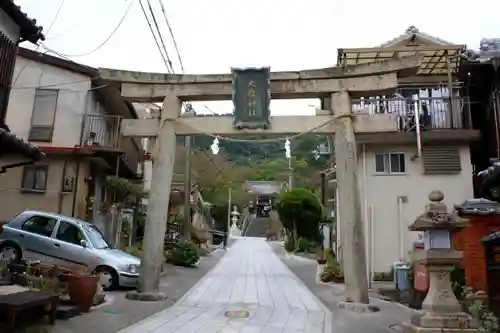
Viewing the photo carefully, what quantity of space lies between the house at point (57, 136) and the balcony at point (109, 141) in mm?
35

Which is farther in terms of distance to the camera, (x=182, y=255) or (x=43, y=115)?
(x=182, y=255)

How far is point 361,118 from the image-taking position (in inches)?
412

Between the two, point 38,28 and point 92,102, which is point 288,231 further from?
point 38,28

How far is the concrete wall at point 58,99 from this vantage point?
14891 mm

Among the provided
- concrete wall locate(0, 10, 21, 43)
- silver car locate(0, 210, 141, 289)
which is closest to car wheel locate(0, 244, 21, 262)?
silver car locate(0, 210, 141, 289)

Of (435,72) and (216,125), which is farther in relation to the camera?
(435,72)

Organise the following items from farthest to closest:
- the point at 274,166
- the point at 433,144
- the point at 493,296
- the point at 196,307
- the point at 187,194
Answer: the point at 274,166 → the point at 187,194 → the point at 433,144 → the point at 196,307 → the point at 493,296

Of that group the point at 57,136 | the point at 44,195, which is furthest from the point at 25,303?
the point at 57,136

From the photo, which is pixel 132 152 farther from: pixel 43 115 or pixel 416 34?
pixel 416 34

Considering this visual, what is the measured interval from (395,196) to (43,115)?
1218cm

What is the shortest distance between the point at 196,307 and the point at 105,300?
2008mm

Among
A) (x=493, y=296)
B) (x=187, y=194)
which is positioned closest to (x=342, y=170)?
(x=493, y=296)

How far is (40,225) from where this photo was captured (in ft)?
39.2

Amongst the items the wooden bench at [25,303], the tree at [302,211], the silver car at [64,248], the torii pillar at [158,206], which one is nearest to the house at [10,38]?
the wooden bench at [25,303]
